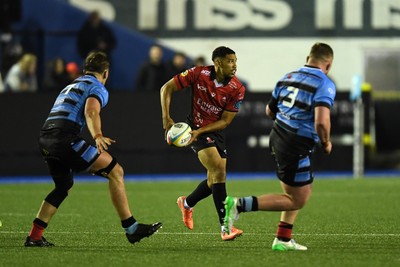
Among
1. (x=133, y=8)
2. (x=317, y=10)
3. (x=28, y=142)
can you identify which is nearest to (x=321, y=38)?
(x=317, y=10)

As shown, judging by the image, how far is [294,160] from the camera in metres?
9.27

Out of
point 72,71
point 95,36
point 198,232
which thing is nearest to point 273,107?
point 198,232

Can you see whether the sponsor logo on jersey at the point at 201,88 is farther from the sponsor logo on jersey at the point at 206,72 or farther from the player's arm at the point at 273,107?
the player's arm at the point at 273,107

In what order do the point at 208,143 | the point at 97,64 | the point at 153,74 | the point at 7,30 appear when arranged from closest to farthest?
the point at 97,64 → the point at 208,143 → the point at 7,30 → the point at 153,74

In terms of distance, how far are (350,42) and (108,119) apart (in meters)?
8.43

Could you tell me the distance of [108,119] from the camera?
778 inches

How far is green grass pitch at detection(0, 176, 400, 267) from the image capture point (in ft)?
A: 28.8

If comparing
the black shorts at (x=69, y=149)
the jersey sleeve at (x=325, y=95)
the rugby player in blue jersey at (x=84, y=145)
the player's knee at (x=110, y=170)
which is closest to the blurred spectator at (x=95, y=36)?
the rugby player in blue jersey at (x=84, y=145)

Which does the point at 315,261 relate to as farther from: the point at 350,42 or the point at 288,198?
the point at 350,42

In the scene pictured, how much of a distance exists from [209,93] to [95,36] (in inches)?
420

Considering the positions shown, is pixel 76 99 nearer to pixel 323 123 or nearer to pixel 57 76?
pixel 323 123

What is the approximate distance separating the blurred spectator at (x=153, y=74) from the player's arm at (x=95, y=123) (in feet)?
36.1

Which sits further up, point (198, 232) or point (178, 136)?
point (178, 136)

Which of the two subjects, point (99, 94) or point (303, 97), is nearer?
point (303, 97)
